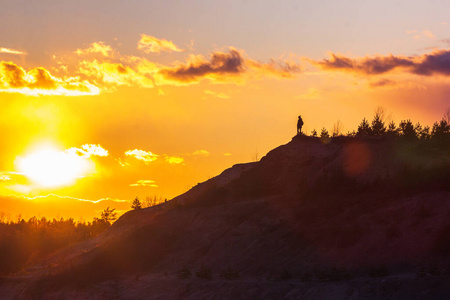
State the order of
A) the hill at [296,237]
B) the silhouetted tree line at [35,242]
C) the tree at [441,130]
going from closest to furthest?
the hill at [296,237] → the tree at [441,130] → the silhouetted tree line at [35,242]

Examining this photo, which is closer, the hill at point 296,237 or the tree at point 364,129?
the hill at point 296,237

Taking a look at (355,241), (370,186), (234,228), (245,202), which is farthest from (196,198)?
(355,241)

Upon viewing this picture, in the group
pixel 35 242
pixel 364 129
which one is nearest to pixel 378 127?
pixel 364 129

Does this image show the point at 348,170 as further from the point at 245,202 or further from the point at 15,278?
the point at 15,278

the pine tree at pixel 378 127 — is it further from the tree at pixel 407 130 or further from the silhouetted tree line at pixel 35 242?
the silhouetted tree line at pixel 35 242

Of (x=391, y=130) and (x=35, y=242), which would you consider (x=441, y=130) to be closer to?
(x=391, y=130)

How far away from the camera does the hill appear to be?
27031mm

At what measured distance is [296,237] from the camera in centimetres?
3306

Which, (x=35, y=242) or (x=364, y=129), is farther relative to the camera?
(x=35, y=242)

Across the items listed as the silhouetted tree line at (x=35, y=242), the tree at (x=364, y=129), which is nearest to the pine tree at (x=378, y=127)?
the tree at (x=364, y=129)

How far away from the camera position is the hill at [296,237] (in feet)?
88.7

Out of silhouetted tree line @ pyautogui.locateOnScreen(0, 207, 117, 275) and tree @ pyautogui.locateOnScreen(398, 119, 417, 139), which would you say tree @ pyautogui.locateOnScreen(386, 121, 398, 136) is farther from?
silhouetted tree line @ pyautogui.locateOnScreen(0, 207, 117, 275)

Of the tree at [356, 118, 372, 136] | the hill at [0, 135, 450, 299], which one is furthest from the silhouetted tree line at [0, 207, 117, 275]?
the tree at [356, 118, 372, 136]

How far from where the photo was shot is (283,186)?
42.0 m
